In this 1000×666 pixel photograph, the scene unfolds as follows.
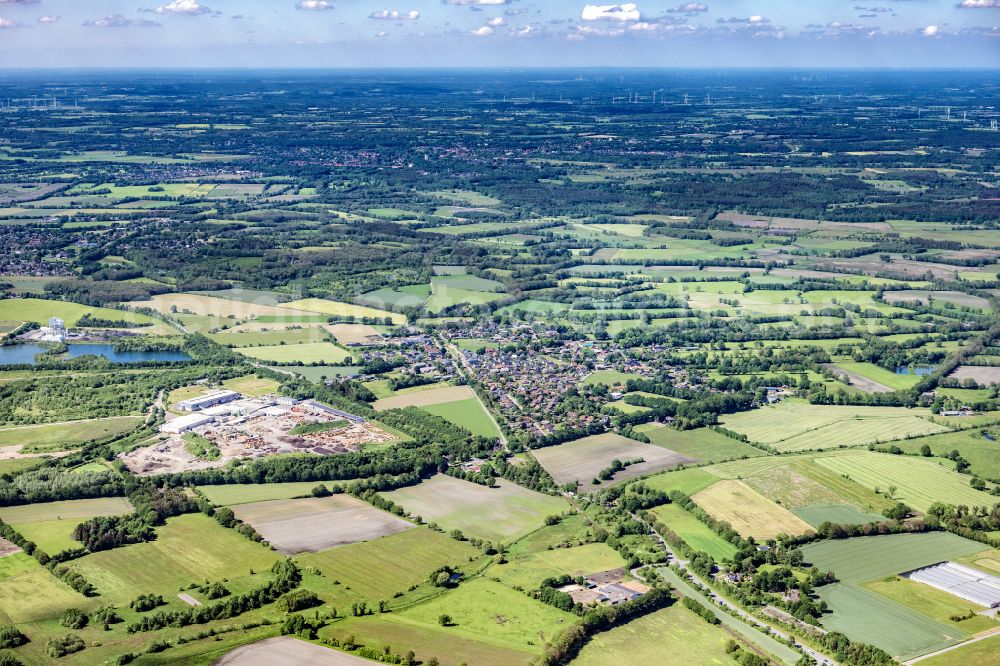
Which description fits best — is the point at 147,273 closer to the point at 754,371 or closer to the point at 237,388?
the point at 237,388

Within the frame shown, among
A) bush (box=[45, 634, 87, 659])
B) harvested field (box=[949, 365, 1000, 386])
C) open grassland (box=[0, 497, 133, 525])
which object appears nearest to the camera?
bush (box=[45, 634, 87, 659])

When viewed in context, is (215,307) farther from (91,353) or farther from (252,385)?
(252,385)

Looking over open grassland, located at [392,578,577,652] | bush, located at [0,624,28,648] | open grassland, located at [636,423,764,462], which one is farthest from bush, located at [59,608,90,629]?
open grassland, located at [636,423,764,462]

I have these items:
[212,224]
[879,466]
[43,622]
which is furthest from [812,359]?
[212,224]

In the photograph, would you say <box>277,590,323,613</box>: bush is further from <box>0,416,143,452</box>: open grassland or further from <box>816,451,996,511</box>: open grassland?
<box>816,451,996,511</box>: open grassland

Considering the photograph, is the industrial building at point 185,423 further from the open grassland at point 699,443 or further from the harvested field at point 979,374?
the harvested field at point 979,374

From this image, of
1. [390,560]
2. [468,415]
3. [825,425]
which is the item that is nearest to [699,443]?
[825,425]
